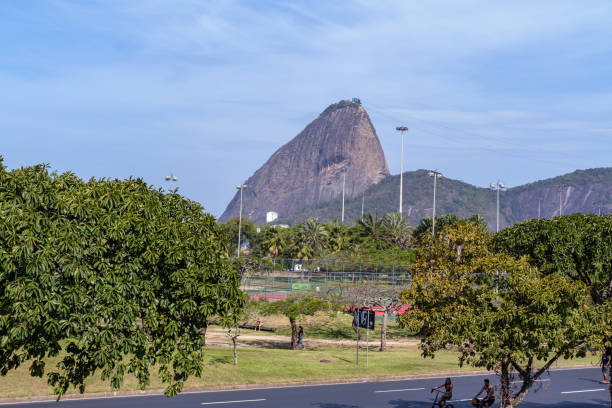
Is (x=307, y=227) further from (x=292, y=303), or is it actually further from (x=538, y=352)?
(x=538, y=352)

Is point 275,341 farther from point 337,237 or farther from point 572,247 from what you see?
point 337,237

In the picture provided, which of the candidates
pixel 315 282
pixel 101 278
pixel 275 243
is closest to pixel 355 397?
pixel 101 278

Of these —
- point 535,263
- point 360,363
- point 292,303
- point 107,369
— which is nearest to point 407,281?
point 292,303

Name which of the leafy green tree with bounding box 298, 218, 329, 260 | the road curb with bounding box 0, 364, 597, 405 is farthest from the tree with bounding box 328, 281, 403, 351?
the leafy green tree with bounding box 298, 218, 329, 260

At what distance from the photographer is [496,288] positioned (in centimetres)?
1991

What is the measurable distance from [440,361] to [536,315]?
22.5m

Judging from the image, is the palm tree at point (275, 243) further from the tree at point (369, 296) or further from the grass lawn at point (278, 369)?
the grass lawn at point (278, 369)

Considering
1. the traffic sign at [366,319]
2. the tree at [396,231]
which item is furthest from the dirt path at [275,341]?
the tree at [396,231]

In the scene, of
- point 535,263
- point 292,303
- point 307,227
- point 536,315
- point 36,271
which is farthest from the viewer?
point 307,227

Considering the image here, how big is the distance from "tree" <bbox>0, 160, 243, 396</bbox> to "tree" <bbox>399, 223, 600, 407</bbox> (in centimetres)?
592

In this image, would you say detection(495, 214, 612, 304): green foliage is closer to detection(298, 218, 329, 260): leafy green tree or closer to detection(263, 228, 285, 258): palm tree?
detection(298, 218, 329, 260): leafy green tree

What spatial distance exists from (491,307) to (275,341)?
31.6m

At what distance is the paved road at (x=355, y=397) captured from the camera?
84.1ft

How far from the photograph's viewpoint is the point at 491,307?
59.1 ft
